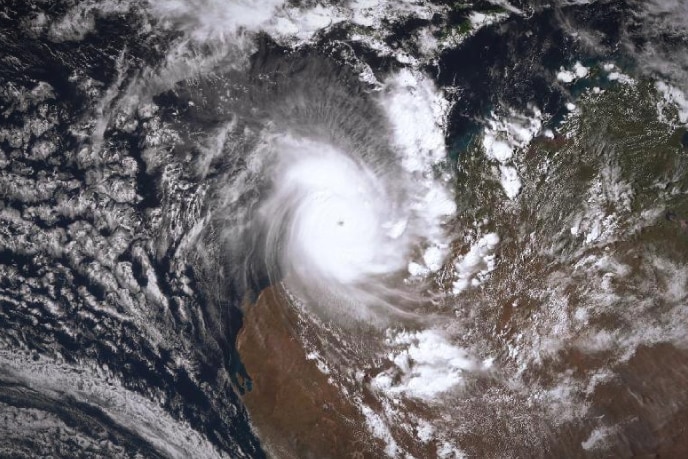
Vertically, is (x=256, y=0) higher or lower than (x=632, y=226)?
higher

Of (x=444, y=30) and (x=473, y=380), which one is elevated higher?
(x=444, y=30)

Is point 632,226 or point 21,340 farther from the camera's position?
point 632,226

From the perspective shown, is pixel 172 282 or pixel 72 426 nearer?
pixel 72 426

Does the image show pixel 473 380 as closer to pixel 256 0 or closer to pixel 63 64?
pixel 256 0

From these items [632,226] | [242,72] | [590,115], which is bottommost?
[632,226]

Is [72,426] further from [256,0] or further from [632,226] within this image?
[632,226]

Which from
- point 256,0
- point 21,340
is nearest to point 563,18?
point 256,0

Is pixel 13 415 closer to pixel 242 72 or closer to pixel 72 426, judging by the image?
pixel 72 426

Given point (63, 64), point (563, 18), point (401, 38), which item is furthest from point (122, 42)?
point (563, 18)

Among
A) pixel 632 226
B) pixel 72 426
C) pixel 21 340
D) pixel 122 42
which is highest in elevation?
pixel 122 42
